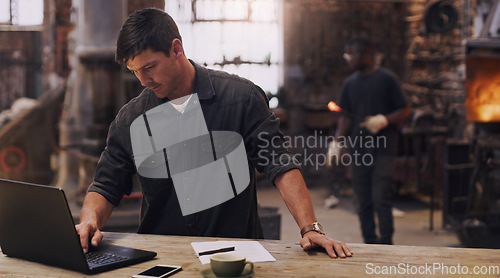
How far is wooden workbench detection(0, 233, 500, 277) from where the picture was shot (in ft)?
5.26

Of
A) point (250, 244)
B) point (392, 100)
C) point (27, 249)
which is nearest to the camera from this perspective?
point (27, 249)

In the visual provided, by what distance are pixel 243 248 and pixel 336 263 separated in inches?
13.3

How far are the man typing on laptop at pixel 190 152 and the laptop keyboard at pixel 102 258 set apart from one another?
28cm

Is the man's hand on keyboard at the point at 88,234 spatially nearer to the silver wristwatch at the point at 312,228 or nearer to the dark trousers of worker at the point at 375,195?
the silver wristwatch at the point at 312,228

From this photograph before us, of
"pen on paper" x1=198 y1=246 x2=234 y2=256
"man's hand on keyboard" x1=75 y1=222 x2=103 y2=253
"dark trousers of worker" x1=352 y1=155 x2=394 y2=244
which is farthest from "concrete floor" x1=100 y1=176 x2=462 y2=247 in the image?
"pen on paper" x1=198 y1=246 x2=234 y2=256

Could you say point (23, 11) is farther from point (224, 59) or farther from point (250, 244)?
point (250, 244)

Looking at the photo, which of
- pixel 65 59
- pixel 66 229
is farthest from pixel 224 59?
pixel 66 229

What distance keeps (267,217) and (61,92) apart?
3793 mm

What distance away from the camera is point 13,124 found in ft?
19.9

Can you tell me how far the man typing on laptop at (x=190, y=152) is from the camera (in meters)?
2.12

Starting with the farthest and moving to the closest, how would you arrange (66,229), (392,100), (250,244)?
(392,100), (250,244), (66,229)

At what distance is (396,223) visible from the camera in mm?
5887

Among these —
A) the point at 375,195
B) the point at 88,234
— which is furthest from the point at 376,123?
the point at 88,234

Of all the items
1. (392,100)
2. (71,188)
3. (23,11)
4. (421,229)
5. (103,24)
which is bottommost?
(421,229)
